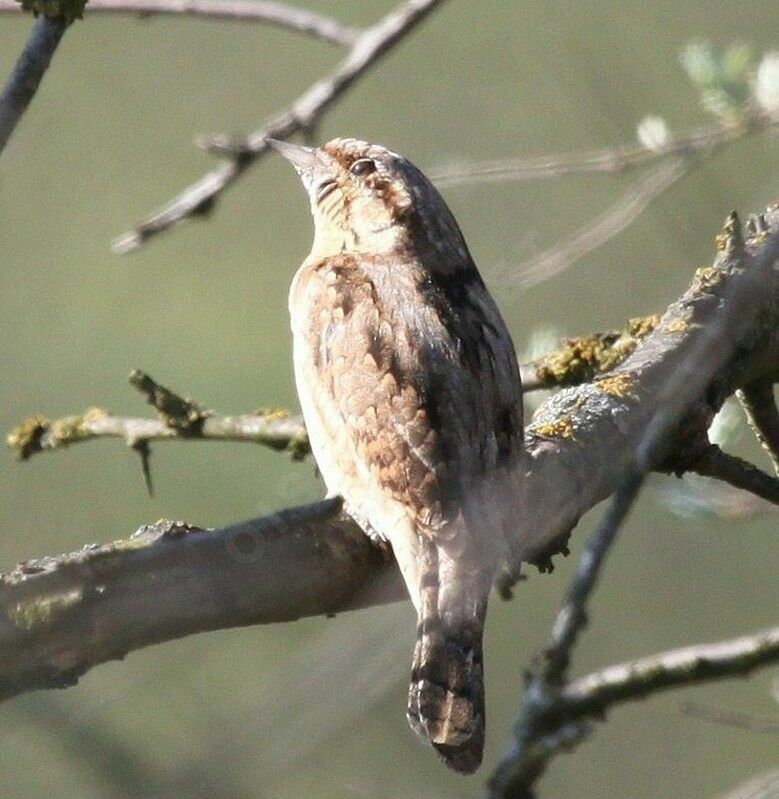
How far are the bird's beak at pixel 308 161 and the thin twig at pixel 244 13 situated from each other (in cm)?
41

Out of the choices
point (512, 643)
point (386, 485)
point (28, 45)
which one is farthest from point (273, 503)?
point (512, 643)

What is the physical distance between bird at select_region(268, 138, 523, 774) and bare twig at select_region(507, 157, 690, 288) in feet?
2.50

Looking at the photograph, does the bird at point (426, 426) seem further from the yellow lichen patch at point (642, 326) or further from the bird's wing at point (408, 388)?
the yellow lichen patch at point (642, 326)

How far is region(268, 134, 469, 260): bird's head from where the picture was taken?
4.46 meters

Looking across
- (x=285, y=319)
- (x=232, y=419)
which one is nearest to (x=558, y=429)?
(x=232, y=419)

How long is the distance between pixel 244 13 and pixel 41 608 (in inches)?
126

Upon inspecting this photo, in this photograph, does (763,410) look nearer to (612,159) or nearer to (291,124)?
(612,159)

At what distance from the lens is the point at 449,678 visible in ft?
10.9

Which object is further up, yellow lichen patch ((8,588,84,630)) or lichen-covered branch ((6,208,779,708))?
yellow lichen patch ((8,588,84,630))

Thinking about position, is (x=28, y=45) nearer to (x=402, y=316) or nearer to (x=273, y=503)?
(x=402, y=316)

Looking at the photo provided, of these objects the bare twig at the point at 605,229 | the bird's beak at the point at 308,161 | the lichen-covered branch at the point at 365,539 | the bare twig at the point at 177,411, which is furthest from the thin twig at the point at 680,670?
the bird's beak at the point at 308,161

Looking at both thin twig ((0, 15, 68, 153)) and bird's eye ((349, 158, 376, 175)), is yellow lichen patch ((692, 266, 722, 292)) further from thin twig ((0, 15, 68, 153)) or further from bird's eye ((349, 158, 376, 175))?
thin twig ((0, 15, 68, 153))

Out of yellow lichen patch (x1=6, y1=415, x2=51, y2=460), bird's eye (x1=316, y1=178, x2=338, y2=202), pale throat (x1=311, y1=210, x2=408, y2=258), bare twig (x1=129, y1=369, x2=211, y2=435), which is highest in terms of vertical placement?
bird's eye (x1=316, y1=178, x2=338, y2=202)

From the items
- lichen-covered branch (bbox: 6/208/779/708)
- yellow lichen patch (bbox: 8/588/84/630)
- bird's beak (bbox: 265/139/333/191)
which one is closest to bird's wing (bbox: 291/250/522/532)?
lichen-covered branch (bbox: 6/208/779/708)
